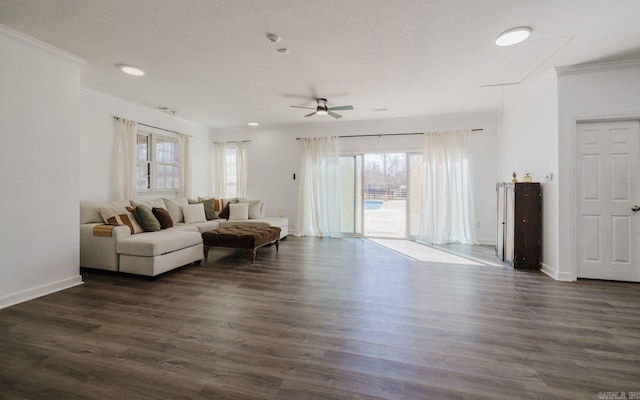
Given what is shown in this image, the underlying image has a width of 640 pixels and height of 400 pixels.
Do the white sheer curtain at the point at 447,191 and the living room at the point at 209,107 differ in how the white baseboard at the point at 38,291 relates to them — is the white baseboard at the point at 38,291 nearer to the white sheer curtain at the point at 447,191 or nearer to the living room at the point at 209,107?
the living room at the point at 209,107

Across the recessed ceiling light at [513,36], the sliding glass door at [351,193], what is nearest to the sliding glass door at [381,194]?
the sliding glass door at [351,193]

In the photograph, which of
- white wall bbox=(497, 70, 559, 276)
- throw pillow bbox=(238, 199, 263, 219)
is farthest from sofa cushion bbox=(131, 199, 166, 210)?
white wall bbox=(497, 70, 559, 276)

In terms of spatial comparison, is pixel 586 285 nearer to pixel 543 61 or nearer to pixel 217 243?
pixel 543 61

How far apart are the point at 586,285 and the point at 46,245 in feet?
20.2

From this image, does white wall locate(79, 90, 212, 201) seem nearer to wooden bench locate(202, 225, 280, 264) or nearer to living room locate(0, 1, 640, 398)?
living room locate(0, 1, 640, 398)

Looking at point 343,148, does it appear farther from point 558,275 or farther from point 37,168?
point 37,168

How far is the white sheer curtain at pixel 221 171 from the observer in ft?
24.2

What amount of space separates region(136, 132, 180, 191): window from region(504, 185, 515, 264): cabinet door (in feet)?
20.9

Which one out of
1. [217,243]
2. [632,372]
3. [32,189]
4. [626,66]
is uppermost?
[626,66]

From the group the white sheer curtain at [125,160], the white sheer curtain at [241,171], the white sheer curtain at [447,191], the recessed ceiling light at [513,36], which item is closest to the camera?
the recessed ceiling light at [513,36]

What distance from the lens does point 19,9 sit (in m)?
2.44

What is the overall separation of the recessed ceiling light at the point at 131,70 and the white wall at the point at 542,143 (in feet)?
17.4

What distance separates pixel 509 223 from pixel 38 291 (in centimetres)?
595

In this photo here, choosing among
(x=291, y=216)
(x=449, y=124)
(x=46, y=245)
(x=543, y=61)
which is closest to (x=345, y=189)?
(x=291, y=216)
